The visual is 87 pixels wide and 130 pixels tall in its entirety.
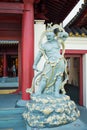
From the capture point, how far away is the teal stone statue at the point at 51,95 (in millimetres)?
4207

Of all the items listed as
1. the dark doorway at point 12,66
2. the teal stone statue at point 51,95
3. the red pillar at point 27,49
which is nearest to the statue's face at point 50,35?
the teal stone statue at point 51,95

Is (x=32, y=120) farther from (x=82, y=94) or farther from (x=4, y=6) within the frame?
(x=82, y=94)

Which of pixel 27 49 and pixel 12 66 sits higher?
pixel 27 49

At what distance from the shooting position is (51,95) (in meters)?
4.54

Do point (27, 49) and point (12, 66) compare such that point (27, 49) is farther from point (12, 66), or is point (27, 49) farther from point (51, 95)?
point (12, 66)

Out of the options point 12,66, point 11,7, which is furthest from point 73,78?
point 11,7

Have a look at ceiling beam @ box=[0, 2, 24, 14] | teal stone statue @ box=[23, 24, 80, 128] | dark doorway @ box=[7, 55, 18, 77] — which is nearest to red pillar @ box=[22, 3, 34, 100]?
ceiling beam @ box=[0, 2, 24, 14]

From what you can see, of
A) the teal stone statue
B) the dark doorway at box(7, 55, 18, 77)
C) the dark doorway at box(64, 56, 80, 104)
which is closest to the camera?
the teal stone statue

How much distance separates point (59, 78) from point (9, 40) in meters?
4.04

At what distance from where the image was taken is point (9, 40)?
815 centimetres

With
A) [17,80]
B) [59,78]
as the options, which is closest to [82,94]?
[17,80]

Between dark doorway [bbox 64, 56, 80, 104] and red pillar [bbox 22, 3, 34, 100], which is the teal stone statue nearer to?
red pillar [bbox 22, 3, 34, 100]

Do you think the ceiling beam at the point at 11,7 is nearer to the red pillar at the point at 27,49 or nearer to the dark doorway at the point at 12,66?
the red pillar at the point at 27,49

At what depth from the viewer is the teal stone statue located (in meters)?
4.21
